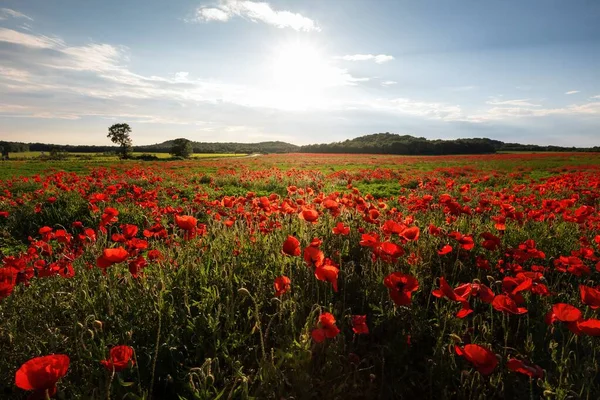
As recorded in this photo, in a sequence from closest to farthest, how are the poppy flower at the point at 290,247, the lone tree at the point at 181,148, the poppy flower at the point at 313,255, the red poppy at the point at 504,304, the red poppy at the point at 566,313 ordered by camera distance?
the red poppy at the point at 566,313 < the red poppy at the point at 504,304 < the poppy flower at the point at 313,255 < the poppy flower at the point at 290,247 < the lone tree at the point at 181,148

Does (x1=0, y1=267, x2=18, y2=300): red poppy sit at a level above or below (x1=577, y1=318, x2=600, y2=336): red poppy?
above

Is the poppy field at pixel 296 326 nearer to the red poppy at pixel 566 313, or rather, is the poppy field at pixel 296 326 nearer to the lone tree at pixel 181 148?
the red poppy at pixel 566 313

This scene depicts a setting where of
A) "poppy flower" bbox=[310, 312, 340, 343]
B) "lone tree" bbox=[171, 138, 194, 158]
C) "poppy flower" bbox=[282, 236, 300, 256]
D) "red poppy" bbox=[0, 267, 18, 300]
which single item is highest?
"lone tree" bbox=[171, 138, 194, 158]

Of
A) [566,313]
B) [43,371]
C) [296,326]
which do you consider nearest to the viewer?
[43,371]

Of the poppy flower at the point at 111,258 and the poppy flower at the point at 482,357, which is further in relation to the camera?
the poppy flower at the point at 111,258

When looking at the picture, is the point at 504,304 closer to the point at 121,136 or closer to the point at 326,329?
the point at 326,329

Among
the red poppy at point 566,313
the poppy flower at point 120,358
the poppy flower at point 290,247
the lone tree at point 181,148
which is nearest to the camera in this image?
the poppy flower at point 120,358

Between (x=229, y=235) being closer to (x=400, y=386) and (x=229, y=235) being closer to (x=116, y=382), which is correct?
(x=116, y=382)

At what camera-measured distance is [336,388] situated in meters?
2.23

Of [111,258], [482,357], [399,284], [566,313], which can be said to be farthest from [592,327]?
[111,258]

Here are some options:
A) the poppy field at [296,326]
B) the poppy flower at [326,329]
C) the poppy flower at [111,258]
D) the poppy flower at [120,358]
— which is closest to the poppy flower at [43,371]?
the poppy field at [296,326]

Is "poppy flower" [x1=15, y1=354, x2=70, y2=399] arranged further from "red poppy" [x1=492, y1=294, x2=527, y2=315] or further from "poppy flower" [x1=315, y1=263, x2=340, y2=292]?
"red poppy" [x1=492, y1=294, x2=527, y2=315]

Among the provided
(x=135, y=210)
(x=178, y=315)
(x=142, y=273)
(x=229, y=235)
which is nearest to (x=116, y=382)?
(x=178, y=315)

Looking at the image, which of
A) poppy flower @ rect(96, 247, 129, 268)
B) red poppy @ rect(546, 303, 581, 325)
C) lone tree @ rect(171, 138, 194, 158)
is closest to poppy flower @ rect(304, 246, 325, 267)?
poppy flower @ rect(96, 247, 129, 268)
